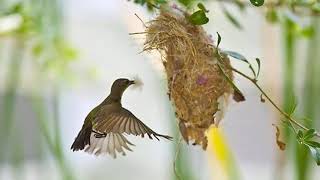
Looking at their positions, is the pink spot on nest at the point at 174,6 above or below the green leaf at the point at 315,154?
above

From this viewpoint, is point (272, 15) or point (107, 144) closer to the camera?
point (107, 144)

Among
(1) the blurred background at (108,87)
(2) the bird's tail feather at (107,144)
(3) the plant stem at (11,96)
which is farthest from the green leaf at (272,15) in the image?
(3) the plant stem at (11,96)

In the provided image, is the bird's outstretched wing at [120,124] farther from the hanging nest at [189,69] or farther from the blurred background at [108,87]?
the blurred background at [108,87]

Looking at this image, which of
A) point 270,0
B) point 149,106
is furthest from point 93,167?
point 270,0

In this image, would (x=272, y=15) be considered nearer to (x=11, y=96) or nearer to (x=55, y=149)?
(x=55, y=149)

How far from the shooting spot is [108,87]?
85 centimetres

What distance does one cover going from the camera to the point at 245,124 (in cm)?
119

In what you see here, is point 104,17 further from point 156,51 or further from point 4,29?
point 156,51

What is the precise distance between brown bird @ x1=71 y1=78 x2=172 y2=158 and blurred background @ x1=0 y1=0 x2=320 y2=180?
314 millimetres

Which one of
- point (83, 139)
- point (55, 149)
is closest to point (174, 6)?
point (83, 139)

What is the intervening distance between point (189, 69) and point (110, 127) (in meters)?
0.10

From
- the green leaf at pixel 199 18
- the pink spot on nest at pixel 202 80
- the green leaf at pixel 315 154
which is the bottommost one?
the green leaf at pixel 315 154

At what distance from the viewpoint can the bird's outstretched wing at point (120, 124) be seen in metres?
0.39

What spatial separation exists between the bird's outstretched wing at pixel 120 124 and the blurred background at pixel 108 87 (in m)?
0.36
